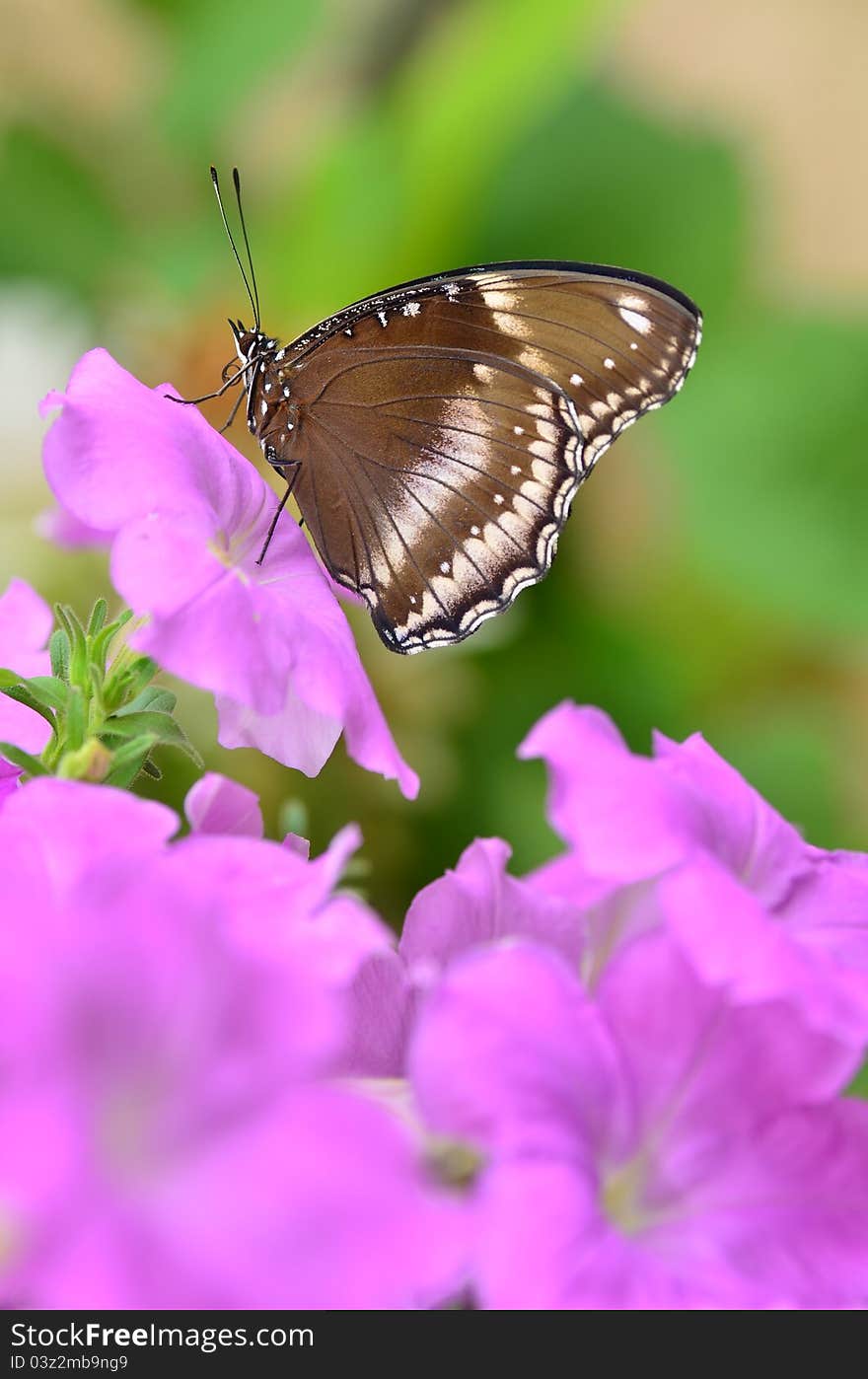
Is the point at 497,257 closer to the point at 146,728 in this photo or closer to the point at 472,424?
the point at 472,424

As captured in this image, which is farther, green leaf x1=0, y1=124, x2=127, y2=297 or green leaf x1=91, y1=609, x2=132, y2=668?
green leaf x1=0, y1=124, x2=127, y2=297

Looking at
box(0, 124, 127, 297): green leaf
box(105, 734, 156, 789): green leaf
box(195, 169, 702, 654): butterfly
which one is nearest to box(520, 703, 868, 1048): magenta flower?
box(105, 734, 156, 789): green leaf

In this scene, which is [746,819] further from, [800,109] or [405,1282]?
[800,109]

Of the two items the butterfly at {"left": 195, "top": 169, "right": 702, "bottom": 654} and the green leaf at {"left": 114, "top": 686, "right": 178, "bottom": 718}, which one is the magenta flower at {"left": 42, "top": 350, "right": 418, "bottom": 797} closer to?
the green leaf at {"left": 114, "top": 686, "right": 178, "bottom": 718}

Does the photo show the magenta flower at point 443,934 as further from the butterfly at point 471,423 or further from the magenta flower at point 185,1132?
the butterfly at point 471,423

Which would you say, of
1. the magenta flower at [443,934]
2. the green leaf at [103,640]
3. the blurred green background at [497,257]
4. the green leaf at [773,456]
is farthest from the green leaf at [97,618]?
the green leaf at [773,456]

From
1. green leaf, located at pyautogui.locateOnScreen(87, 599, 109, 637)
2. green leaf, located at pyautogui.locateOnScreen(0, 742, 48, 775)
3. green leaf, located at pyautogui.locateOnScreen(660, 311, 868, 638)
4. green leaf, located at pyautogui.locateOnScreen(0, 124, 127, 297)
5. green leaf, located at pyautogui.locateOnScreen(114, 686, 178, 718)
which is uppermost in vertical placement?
green leaf, located at pyautogui.locateOnScreen(0, 124, 127, 297)

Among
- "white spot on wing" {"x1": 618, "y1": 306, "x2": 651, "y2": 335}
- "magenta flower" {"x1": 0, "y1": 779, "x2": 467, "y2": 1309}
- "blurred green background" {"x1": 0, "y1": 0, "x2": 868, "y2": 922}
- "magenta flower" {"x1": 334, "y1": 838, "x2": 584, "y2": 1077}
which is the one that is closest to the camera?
"magenta flower" {"x1": 0, "y1": 779, "x2": 467, "y2": 1309}

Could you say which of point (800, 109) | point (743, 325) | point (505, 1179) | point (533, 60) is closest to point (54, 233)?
point (533, 60)

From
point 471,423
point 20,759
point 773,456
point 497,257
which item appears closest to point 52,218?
point 497,257
